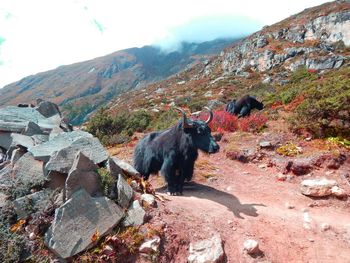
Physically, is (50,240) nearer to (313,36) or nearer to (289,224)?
(289,224)

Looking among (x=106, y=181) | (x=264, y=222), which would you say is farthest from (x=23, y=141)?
(x=264, y=222)

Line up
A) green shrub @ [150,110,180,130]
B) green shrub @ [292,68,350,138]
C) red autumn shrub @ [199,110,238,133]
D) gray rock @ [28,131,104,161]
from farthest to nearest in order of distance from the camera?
green shrub @ [150,110,180,130] < red autumn shrub @ [199,110,238,133] < green shrub @ [292,68,350,138] < gray rock @ [28,131,104,161]

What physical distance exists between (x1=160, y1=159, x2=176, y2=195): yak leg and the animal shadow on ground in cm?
32

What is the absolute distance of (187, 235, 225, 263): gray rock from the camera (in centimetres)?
480

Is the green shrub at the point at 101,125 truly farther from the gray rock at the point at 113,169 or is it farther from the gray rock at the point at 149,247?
the gray rock at the point at 149,247

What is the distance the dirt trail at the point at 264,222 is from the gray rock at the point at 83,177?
114cm

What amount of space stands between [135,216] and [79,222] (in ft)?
2.86

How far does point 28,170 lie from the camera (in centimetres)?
577

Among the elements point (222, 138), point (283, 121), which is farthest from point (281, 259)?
point (283, 121)

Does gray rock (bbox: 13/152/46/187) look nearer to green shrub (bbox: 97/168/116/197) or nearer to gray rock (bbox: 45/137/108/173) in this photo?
gray rock (bbox: 45/137/108/173)

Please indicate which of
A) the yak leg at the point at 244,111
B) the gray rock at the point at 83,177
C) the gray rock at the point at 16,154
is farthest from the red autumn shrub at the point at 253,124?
the gray rock at the point at 16,154

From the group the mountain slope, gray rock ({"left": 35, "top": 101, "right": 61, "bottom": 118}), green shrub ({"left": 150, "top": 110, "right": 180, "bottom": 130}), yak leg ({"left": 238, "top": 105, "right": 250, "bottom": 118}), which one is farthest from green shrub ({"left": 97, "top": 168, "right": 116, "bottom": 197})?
the mountain slope

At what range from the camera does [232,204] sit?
663 centimetres

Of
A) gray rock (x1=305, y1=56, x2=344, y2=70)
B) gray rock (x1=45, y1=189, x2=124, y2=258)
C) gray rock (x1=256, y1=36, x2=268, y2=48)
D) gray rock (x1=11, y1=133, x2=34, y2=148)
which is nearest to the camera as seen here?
gray rock (x1=45, y1=189, x2=124, y2=258)
